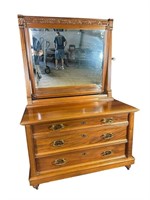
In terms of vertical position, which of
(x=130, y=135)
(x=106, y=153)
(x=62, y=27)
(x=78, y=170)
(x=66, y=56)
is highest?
(x=62, y=27)

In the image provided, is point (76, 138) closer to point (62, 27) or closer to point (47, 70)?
point (47, 70)

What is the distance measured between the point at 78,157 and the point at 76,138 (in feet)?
0.72

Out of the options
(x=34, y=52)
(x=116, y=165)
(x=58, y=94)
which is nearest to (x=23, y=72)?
(x=34, y=52)

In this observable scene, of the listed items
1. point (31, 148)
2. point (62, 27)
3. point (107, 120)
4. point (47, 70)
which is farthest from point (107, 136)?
point (62, 27)

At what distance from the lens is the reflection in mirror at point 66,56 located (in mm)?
1537

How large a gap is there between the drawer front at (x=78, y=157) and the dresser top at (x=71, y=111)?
15.6 inches

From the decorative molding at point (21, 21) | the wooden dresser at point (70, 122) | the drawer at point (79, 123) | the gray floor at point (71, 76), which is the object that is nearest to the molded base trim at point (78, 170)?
the wooden dresser at point (70, 122)

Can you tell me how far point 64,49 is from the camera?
5.26 ft

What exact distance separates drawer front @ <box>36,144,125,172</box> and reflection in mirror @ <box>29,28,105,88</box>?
76cm

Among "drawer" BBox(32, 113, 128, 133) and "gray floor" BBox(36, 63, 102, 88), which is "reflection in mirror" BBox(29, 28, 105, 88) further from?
"drawer" BBox(32, 113, 128, 133)

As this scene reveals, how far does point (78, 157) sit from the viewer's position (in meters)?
1.49

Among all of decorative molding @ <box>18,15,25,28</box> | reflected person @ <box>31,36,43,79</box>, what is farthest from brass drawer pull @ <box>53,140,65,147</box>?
decorative molding @ <box>18,15,25,28</box>

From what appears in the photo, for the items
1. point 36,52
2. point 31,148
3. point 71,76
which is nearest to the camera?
point 31,148

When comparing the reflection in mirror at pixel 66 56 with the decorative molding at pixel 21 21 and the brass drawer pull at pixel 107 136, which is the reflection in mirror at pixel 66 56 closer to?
the decorative molding at pixel 21 21
